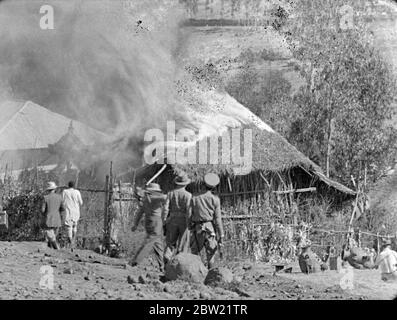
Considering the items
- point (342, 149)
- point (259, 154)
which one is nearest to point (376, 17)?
point (342, 149)

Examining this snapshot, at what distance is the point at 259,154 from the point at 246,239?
223cm

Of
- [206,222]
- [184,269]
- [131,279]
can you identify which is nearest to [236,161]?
[206,222]

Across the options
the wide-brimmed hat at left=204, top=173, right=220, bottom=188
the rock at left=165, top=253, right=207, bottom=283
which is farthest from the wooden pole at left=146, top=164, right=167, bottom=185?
the rock at left=165, top=253, right=207, bottom=283

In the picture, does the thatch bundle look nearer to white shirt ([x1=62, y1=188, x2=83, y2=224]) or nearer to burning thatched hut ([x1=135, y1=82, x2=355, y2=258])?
white shirt ([x1=62, y1=188, x2=83, y2=224])

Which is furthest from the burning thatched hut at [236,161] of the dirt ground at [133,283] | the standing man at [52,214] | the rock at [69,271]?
the rock at [69,271]

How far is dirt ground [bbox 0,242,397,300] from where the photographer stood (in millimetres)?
12102

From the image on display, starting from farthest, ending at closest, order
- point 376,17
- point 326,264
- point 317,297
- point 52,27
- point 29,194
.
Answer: point 376,17, point 52,27, point 29,194, point 326,264, point 317,297

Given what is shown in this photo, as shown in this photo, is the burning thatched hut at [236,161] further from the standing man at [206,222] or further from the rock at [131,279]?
the rock at [131,279]

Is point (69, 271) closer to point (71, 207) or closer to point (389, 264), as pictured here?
point (71, 207)

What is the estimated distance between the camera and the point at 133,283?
12.7 meters

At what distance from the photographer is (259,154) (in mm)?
18391

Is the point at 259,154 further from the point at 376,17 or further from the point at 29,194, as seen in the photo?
the point at 376,17

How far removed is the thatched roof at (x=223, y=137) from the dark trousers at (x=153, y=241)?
3338 mm

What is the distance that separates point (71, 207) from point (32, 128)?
588 centimetres
